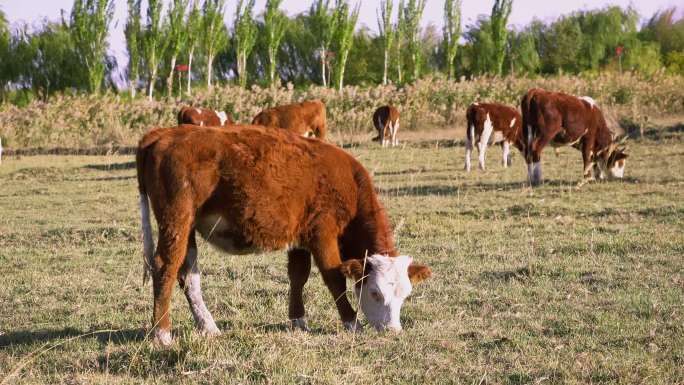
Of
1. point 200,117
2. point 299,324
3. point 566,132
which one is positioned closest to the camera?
point 299,324

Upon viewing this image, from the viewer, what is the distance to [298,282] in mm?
6562

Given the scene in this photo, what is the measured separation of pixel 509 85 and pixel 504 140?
581 inches

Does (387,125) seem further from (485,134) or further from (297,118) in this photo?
(485,134)

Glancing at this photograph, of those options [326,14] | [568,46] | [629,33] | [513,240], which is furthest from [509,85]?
[513,240]

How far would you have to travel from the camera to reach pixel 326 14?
4528 cm

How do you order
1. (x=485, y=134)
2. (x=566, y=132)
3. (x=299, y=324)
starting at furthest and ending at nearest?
(x=485, y=134)
(x=566, y=132)
(x=299, y=324)

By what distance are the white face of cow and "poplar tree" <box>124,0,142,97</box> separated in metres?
35.1

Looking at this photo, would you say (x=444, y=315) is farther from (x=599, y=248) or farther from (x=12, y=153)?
(x=12, y=153)

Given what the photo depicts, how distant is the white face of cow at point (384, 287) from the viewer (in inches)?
238

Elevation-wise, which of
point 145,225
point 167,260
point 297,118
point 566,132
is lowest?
point 167,260

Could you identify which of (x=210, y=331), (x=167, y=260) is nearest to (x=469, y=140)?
(x=210, y=331)

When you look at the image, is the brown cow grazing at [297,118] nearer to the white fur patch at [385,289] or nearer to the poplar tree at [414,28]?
the white fur patch at [385,289]

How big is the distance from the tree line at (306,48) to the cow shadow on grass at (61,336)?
107 feet

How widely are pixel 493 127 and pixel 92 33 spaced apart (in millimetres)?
25270
